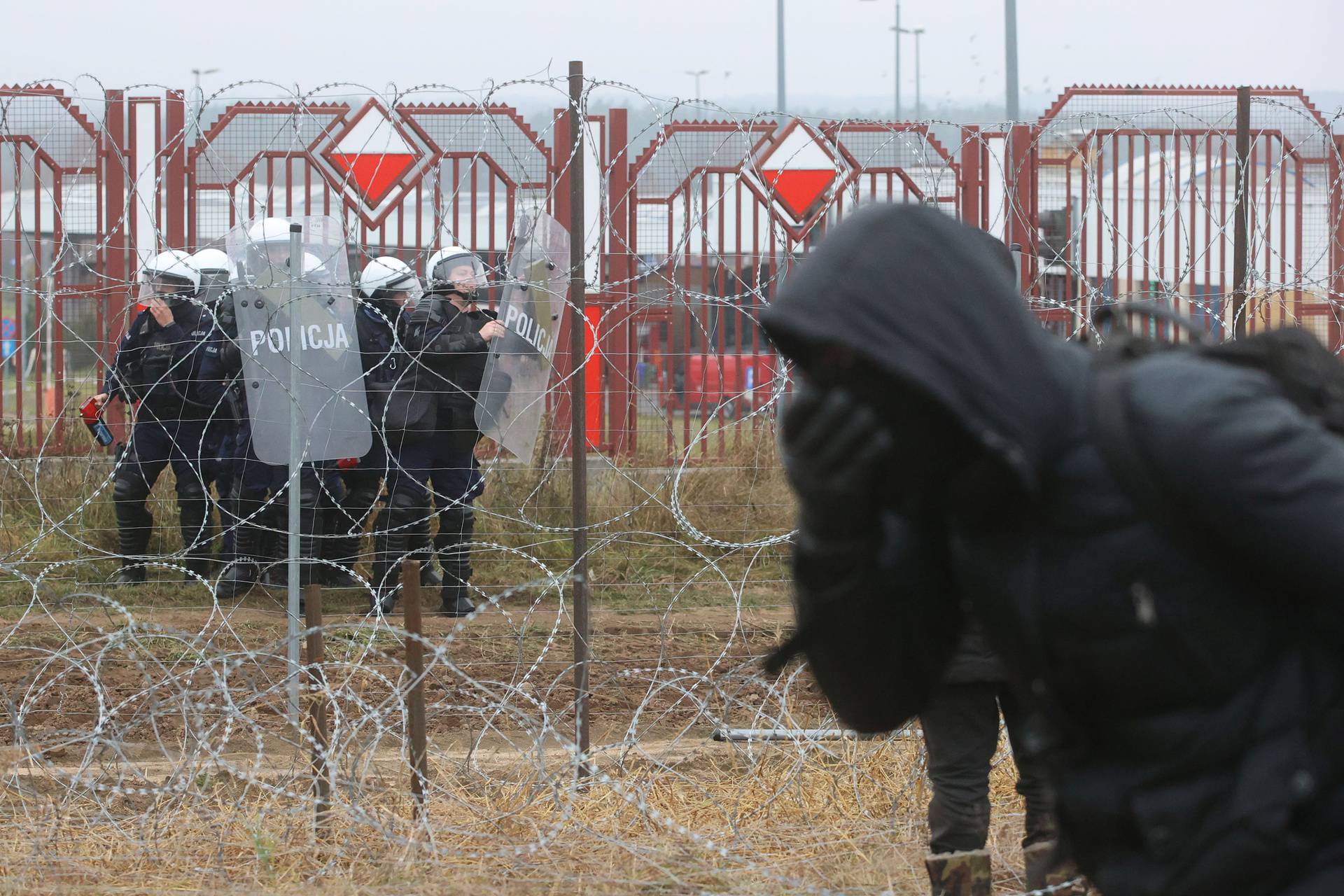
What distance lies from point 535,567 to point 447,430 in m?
1.21

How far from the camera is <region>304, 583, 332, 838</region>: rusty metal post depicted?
150 inches

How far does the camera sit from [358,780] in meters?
3.96

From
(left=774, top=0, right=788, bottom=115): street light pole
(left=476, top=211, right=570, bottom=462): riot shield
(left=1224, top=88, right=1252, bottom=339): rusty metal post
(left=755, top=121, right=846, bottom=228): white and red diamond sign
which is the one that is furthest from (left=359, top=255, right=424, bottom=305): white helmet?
(left=774, top=0, right=788, bottom=115): street light pole

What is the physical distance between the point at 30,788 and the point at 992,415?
155 inches

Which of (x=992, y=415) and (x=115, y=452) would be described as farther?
(x=115, y=452)

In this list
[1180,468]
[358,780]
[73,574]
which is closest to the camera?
[1180,468]

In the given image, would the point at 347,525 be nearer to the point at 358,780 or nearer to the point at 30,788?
the point at 30,788

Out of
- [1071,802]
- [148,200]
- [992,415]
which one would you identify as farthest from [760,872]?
[148,200]

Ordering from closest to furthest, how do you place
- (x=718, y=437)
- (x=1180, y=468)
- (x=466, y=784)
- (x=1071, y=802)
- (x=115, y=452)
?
(x=1180, y=468) < (x=1071, y=802) < (x=466, y=784) < (x=115, y=452) < (x=718, y=437)

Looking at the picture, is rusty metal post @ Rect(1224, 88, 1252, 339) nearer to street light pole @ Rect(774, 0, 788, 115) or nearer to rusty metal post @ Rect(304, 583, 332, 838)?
rusty metal post @ Rect(304, 583, 332, 838)

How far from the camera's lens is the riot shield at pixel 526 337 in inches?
218

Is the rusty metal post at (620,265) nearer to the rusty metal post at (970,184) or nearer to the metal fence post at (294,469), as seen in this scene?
the rusty metal post at (970,184)

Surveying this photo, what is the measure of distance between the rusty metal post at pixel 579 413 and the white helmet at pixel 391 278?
8.40 feet

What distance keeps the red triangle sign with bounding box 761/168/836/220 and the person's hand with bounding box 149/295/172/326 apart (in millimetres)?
4427
